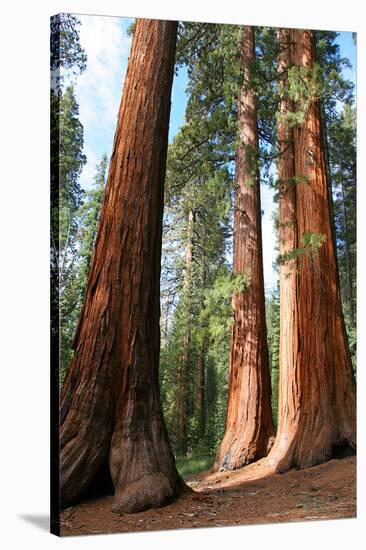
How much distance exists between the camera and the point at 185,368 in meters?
6.59

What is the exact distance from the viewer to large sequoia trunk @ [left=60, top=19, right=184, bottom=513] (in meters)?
6.21

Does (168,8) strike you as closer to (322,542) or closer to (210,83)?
(210,83)

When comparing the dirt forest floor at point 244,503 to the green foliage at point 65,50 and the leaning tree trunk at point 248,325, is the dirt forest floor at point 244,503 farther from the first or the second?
the green foliage at point 65,50

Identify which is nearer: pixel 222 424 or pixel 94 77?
pixel 94 77

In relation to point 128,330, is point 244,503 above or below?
below

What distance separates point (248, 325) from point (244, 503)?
1.39 m

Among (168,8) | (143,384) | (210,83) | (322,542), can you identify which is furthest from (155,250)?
(322,542)

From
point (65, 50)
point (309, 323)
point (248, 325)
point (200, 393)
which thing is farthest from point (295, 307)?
point (65, 50)

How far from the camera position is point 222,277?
6816 mm

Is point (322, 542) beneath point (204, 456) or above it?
beneath

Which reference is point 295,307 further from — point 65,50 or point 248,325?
point 65,50

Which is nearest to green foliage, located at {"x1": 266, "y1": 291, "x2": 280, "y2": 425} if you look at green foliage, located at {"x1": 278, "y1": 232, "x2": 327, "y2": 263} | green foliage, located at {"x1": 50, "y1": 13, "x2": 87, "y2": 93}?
green foliage, located at {"x1": 278, "y1": 232, "x2": 327, "y2": 263}

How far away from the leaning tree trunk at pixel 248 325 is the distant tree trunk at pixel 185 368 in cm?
41

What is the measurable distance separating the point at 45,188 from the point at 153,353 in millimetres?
1499
